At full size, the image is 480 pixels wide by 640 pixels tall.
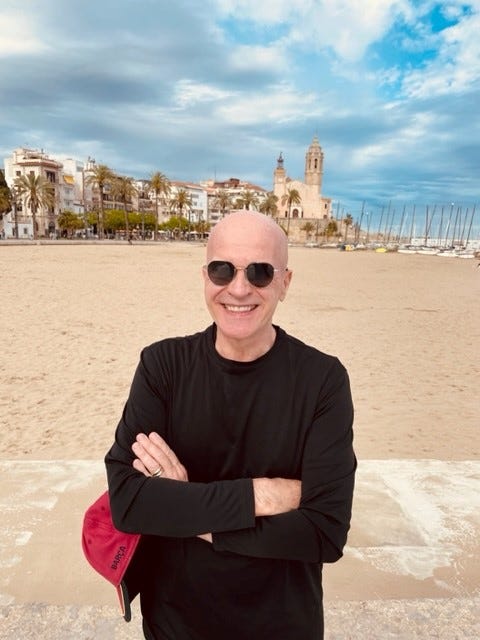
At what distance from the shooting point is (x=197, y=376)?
1477 millimetres

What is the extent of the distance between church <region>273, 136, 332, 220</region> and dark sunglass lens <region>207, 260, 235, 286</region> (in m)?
129

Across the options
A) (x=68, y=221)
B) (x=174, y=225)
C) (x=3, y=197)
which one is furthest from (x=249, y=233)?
(x=174, y=225)

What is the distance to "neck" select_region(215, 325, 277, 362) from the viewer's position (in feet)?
4.90

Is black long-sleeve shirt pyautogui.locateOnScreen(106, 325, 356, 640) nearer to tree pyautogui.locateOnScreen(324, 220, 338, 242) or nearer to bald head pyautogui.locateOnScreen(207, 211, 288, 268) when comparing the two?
bald head pyautogui.locateOnScreen(207, 211, 288, 268)

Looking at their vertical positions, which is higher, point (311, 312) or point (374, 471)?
point (374, 471)

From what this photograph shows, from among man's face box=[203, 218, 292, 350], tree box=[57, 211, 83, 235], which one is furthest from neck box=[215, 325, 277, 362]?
tree box=[57, 211, 83, 235]

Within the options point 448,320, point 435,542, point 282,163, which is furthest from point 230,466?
point 282,163

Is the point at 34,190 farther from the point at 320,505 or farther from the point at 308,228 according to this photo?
the point at 308,228

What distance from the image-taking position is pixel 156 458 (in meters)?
1.44

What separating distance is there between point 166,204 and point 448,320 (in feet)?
347

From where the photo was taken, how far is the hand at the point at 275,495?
1.37 meters

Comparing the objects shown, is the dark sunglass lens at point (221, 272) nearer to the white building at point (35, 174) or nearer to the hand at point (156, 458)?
the hand at point (156, 458)

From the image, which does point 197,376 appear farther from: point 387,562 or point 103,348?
point 103,348

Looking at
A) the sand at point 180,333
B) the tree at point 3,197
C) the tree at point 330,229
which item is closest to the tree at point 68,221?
the tree at point 3,197
